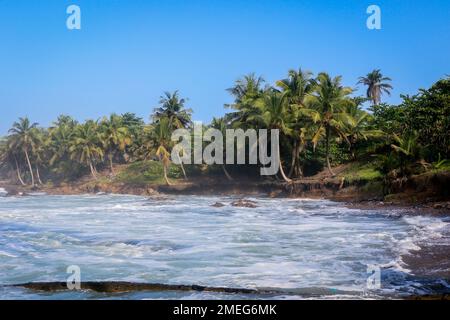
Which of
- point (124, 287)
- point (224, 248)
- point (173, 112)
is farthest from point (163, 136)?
point (124, 287)

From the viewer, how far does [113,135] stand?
56.5 m

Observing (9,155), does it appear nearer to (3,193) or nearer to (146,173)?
(3,193)

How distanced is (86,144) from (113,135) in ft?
10.9

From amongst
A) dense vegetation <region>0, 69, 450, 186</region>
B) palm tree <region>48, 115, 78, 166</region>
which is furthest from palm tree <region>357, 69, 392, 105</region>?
palm tree <region>48, 115, 78, 166</region>

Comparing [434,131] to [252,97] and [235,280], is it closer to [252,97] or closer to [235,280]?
[252,97]

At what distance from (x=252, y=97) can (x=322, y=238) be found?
2666 centimetres

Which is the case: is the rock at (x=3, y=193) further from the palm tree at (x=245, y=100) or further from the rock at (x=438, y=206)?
the rock at (x=438, y=206)

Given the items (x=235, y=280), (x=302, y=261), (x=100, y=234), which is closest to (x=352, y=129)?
(x=100, y=234)

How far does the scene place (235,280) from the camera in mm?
9430

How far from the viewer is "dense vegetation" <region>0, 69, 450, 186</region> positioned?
1113 inches

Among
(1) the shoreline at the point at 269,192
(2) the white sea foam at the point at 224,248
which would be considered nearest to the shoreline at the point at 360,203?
(1) the shoreline at the point at 269,192

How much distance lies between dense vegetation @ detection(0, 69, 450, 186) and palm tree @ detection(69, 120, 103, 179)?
4.5 inches

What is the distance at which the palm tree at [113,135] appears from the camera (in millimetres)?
56812

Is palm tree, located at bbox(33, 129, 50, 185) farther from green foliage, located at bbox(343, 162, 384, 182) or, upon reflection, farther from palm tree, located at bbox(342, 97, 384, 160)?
green foliage, located at bbox(343, 162, 384, 182)
